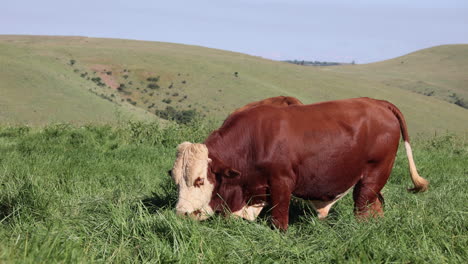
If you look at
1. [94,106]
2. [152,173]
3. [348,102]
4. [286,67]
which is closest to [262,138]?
[348,102]

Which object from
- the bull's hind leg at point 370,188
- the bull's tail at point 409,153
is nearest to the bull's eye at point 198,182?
the bull's hind leg at point 370,188

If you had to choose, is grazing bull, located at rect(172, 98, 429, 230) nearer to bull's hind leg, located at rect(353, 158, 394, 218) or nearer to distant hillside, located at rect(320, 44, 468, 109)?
bull's hind leg, located at rect(353, 158, 394, 218)

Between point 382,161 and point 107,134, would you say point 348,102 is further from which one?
point 107,134

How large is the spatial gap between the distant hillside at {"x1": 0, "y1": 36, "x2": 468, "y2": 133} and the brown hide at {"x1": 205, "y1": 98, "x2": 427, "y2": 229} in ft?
105

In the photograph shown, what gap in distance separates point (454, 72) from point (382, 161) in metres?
146

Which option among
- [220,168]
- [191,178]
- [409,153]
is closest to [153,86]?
[409,153]

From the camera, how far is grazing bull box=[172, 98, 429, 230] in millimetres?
5684

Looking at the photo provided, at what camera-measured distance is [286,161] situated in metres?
5.76

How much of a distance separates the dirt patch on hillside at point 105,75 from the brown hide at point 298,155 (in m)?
62.2

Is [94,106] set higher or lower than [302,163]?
lower

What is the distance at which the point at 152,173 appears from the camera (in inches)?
366

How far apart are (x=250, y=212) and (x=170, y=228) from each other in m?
1.14

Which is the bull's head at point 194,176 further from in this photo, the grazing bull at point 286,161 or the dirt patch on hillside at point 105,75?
the dirt patch on hillside at point 105,75

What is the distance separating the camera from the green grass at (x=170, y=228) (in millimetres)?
4602
